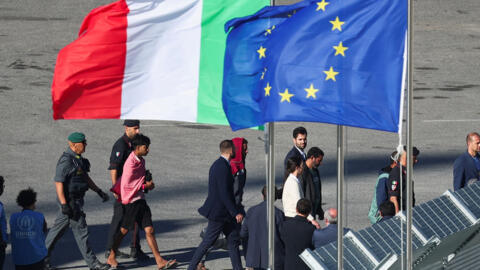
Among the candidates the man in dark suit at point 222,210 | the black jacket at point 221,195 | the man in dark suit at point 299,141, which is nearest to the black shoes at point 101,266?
the man in dark suit at point 222,210

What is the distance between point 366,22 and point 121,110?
2.68 m

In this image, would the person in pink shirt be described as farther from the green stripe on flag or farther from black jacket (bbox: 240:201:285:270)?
the green stripe on flag

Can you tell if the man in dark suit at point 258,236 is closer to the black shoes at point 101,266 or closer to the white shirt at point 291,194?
the white shirt at point 291,194

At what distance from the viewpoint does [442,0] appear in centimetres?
3566

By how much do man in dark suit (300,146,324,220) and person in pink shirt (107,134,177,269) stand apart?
1.82m

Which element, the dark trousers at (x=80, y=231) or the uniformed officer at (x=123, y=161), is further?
the uniformed officer at (x=123, y=161)

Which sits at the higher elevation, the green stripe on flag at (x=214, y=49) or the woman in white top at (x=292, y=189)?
the green stripe on flag at (x=214, y=49)

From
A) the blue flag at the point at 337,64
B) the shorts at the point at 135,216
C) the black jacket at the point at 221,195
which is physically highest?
the blue flag at the point at 337,64

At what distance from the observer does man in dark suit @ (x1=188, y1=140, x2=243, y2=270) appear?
11.0 m

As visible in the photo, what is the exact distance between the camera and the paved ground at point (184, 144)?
13.8 metres

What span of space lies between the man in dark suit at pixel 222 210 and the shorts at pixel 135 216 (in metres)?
0.80

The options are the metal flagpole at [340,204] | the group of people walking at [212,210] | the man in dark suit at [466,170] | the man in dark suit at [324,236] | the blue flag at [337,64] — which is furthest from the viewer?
the man in dark suit at [466,170]

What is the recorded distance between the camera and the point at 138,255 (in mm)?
11945

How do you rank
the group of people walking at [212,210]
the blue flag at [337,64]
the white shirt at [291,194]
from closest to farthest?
1. the blue flag at [337,64]
2. the group of people walking at [212,210]
3. the white shirt at [291,194]
